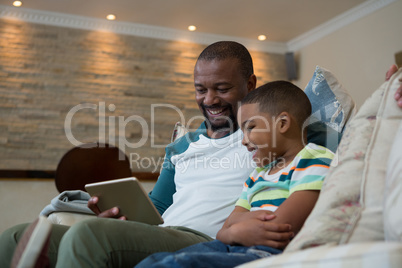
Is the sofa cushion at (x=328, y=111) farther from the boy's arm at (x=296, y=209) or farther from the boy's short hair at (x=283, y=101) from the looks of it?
the boy's arm at (x=296, y=209)

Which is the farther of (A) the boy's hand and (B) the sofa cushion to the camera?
(B) the sofa cushion

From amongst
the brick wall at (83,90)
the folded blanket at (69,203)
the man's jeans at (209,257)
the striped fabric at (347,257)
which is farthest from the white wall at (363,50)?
the striped fabric at (347,257)

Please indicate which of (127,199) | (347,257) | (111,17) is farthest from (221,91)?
(111,17)

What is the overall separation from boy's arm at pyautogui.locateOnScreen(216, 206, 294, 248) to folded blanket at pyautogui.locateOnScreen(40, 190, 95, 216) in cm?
71

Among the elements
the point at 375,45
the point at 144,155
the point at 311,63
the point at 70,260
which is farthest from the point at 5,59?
the point at 70,260

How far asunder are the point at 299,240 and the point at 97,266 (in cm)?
49

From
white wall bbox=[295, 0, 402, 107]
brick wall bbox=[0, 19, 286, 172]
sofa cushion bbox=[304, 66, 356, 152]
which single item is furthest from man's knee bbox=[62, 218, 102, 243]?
white wall bbox=[295, 0, 402, 107]

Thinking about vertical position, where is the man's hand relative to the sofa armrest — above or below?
above

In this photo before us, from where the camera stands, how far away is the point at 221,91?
5.80ft

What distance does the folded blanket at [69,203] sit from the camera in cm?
167

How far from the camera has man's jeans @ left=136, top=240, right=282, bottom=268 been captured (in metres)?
0.92

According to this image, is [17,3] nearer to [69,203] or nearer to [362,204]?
[69,203]

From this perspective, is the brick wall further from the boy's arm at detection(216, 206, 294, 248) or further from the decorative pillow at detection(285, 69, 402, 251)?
the decorative pillow at detection(285, 69, 402, 251)

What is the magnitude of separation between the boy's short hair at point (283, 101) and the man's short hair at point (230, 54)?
41 centimetres
